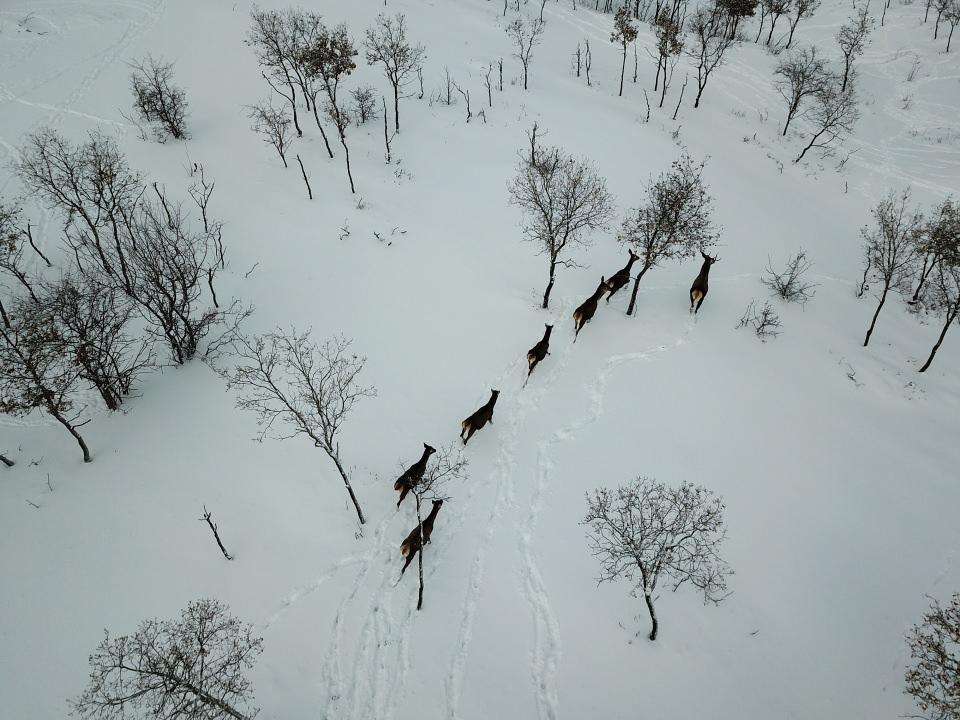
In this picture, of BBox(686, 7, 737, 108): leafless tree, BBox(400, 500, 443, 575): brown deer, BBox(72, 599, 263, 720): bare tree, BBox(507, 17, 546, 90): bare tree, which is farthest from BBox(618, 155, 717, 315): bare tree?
BBox(686, 7, 737, 108): leafless tree

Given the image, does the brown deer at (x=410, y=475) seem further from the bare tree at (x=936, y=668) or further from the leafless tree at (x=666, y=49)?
the leafless tree at (x=666, y=49)

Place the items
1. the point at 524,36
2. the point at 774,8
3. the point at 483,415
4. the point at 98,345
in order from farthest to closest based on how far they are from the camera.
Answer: the point at 774,8 → the point at 524,36 → the point at 98,345 → the point at 483,415

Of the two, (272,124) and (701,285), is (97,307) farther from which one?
(701,285)

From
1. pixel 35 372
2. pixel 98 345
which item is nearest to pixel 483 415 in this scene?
pixel 35 372

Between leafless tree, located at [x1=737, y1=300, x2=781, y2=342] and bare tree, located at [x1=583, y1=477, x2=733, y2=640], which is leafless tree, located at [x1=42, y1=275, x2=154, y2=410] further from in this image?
leafless tree, located at [x1=737, y1=300, x2=781, y2=342]

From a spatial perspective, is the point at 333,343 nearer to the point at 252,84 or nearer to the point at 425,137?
the point at 425,137
